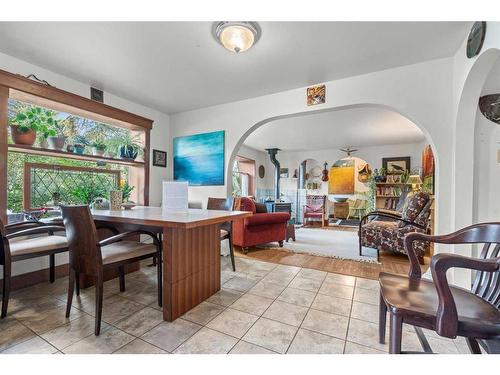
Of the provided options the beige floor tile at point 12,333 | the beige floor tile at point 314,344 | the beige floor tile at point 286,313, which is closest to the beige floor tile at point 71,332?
the beige floor tile at point 12,333

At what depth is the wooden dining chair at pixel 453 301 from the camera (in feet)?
2.89

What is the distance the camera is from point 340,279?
2.37 metres

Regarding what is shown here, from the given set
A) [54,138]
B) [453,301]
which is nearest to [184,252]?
[453,301]

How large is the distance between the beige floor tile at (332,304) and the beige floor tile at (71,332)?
62.5 inches

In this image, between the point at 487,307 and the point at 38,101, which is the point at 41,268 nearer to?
the point at 38,101

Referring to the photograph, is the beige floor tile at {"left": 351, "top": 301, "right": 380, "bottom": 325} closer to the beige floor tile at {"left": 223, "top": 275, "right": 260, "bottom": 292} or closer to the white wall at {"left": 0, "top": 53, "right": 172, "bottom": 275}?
the beige floor tile at {"left": 223, "top": 275, "right": 260, "bottom": 292}

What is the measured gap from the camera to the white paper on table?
1911 mm

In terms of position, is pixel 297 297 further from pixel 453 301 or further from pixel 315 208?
pixel 315 208

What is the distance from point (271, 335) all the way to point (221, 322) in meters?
0.37

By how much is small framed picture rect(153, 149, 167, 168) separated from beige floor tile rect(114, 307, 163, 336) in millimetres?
2456

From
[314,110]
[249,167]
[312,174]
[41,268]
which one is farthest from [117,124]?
[312,174]

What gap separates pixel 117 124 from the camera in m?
3.22

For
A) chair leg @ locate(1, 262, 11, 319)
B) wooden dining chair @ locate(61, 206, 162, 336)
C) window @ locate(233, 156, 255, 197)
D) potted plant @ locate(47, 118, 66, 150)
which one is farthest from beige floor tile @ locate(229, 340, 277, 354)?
window @ locate(233, 156, 255, 197)
